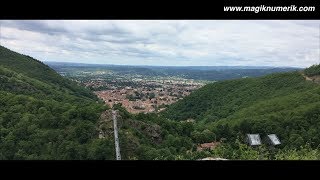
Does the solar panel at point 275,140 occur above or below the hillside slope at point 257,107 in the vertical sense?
above

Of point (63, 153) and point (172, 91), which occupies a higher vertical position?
point (172, 91)

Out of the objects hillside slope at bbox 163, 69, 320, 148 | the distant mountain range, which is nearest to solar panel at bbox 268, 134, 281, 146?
hillside slope at bbox 163, 69, 320, 148

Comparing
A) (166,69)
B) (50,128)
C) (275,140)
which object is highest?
(166,69)

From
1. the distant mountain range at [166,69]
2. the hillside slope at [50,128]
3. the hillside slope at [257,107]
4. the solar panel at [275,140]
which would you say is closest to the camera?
the solar panel at [275,140]

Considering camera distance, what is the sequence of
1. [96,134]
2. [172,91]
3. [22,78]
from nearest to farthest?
[172,91] → [96,134] → [22,78]

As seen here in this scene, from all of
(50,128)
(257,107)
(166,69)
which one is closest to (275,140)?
(166,69)

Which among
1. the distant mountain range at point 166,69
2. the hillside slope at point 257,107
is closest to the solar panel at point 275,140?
the hillside slope at point 257,107

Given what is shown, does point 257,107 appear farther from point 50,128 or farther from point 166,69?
point 166,69

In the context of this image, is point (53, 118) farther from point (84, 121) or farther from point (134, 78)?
point (134, 78)

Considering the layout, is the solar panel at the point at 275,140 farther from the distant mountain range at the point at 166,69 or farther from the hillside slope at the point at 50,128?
the hillside slope at the point at 50,128
